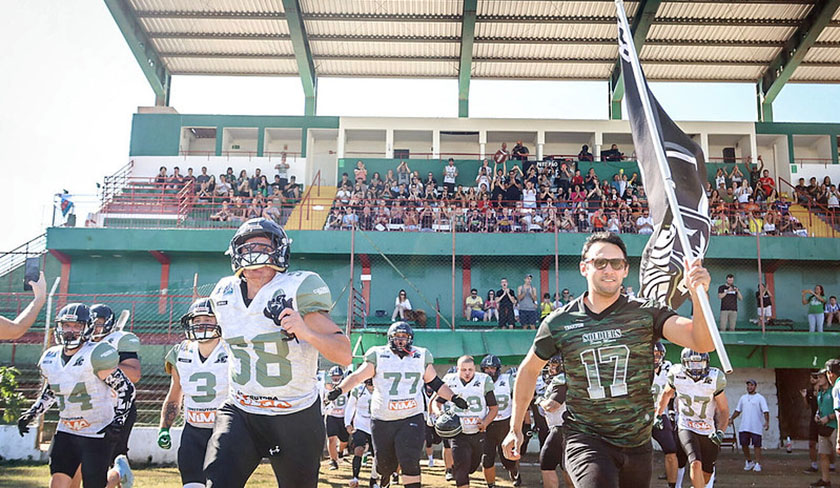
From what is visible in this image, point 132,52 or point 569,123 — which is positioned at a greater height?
point 132,52

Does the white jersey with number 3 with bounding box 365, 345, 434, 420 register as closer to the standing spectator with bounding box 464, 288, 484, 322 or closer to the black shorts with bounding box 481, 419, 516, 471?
the black shorts with bounding box 481, 419, 516, 471

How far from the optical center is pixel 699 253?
5766 mm

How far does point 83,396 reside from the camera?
293 inches

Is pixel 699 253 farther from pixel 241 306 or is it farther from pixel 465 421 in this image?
pixel 465 421

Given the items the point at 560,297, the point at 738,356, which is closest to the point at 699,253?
the point at 738,356

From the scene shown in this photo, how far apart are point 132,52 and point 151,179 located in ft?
20.5

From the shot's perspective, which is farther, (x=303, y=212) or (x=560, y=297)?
(x=303, y=212)

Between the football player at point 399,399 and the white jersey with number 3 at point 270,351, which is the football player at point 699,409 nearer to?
the football player at point 399,399

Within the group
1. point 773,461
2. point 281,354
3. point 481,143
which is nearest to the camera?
point 281,354

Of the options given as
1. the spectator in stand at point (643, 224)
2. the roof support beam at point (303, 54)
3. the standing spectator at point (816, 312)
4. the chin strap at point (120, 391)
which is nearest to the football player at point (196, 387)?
the chin strap at point (120, 391)

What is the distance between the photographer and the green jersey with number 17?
4.74 meters

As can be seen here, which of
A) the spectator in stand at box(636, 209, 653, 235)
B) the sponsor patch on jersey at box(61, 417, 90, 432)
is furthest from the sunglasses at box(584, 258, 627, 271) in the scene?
the spectator in stand at box(636, 209, 653, 235)

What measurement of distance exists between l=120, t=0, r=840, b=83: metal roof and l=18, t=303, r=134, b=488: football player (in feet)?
81.0

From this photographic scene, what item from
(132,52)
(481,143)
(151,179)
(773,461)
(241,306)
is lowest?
(773,461)
